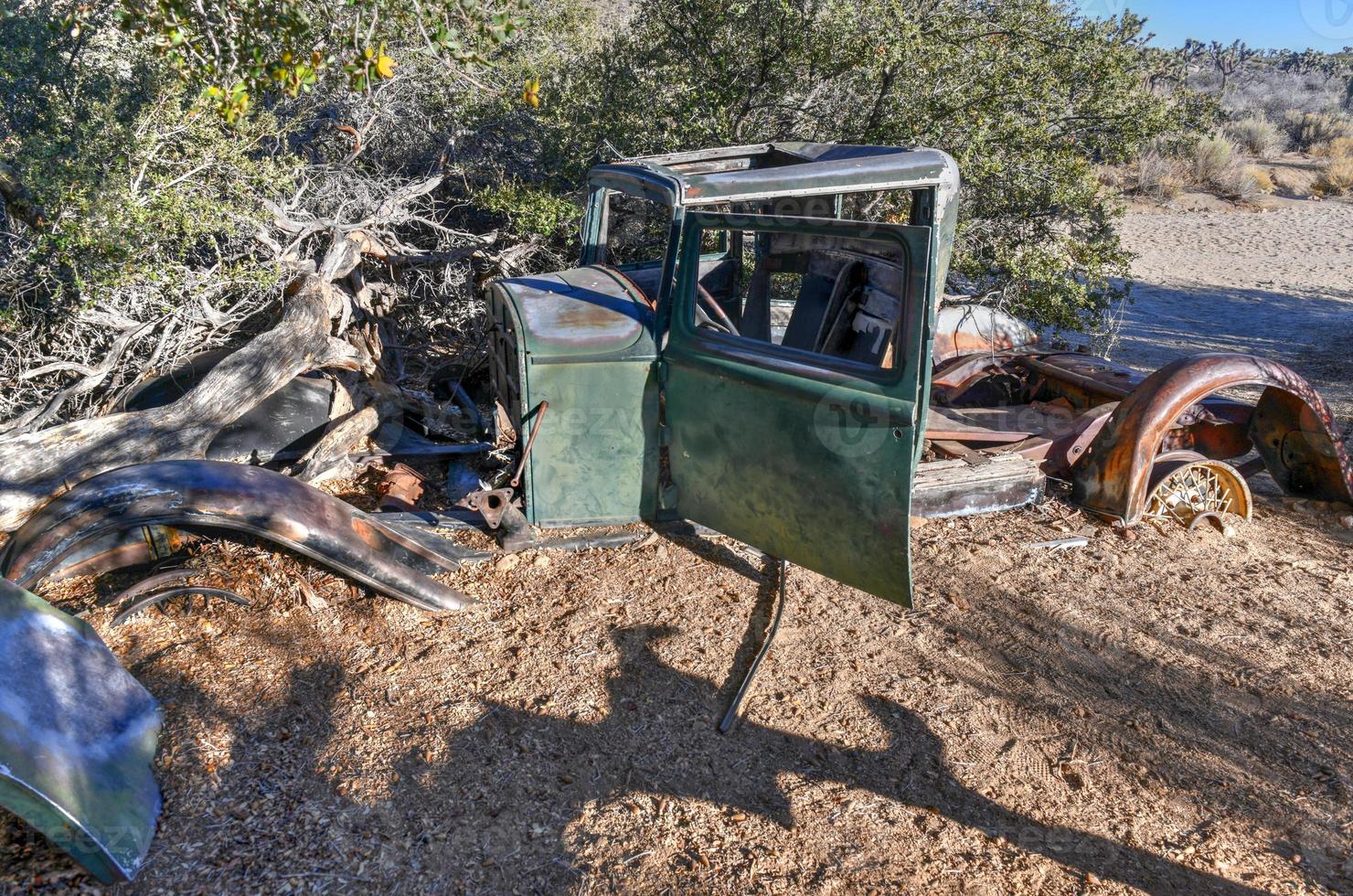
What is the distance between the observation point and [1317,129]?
2069 cm

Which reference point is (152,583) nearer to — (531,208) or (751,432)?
(751,432)

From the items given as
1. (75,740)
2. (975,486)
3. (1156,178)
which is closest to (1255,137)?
(1156,178)

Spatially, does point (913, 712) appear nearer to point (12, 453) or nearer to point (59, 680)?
point (59, 680)

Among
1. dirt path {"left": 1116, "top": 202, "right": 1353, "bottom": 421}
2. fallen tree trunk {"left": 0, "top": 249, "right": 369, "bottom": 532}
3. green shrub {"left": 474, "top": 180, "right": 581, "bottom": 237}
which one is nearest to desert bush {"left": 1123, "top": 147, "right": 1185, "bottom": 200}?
dirt path {"left": 1116, "top": 202, "right": 1353, "bottom": 421}

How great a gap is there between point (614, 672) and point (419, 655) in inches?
Answer: 28.2

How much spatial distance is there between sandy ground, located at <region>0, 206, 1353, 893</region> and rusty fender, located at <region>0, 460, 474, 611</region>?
0.27 meters

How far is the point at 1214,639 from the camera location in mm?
3629

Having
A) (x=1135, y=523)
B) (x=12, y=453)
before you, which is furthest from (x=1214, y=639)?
(x=12, y=453)

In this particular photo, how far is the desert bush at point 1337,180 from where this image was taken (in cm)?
1695

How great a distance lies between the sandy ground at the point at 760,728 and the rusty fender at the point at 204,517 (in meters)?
0.27

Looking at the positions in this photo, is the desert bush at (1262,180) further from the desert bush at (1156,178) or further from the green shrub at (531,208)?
the green shrub at (531,208)

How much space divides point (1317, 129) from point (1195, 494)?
21.4 meters

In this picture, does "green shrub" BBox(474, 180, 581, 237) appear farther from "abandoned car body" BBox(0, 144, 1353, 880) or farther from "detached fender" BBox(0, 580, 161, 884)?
"detached fender" BBox(0, 580, 161, 884)

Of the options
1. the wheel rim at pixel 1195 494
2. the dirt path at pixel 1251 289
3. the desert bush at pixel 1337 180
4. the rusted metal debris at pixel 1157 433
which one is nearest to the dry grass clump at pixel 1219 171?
the dirt path at pixel 1251 289
